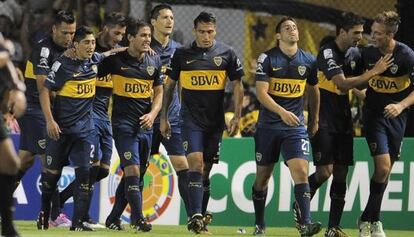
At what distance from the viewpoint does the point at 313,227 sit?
1306cm

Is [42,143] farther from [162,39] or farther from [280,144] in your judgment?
[280,144]

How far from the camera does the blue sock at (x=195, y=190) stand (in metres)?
13.7

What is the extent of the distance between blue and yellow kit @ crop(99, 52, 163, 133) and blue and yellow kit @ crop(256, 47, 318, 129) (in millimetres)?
1352

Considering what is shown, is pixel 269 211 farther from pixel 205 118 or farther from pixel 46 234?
pixel 46 234

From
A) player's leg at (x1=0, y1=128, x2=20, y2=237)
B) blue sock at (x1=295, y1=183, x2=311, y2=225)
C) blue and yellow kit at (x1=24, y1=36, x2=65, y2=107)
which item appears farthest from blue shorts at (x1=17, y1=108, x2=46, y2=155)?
player's leg at (x1=0, y1=128, x2=20, y2=237)

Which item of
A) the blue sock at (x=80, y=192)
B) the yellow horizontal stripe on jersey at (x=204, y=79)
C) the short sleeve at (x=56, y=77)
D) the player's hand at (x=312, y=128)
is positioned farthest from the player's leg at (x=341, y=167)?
the short sleeve at (x=56, y=77)

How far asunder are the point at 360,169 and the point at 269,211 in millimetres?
1331

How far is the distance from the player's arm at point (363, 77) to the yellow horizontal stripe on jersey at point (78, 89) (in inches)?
104

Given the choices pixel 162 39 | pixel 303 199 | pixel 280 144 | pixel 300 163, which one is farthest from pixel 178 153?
pixel 303 199

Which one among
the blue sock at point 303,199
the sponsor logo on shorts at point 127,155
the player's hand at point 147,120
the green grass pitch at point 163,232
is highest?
the player's hand at point 147,120

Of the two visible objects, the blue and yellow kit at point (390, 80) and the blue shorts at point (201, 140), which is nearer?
the blue and yellow kit at point (390, 80)

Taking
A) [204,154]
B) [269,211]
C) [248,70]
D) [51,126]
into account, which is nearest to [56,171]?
[51,126]

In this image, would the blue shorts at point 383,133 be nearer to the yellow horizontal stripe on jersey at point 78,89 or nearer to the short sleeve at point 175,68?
the short sleeve at point 175,68

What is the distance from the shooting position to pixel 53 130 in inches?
534
